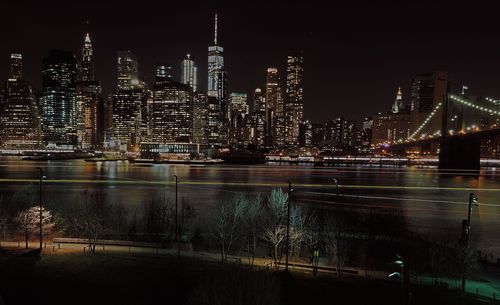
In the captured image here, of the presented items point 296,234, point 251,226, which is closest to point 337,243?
point 296,234

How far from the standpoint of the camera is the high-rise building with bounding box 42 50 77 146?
16825 cm

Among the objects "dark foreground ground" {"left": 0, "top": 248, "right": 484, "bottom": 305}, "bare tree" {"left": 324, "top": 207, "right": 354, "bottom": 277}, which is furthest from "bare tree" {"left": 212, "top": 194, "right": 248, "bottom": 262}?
"bare tree" {"left": 324, "top": 207, "right": 354, "bottom": 277}

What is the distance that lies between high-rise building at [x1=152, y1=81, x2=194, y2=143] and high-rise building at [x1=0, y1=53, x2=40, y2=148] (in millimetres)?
45874

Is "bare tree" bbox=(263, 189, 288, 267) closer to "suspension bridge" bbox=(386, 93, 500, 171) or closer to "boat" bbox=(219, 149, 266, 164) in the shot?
"suspension bridge" bbox=(386, 93, 500, 171)

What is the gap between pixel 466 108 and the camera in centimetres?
6688

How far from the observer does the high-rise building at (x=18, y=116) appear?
15589 cm

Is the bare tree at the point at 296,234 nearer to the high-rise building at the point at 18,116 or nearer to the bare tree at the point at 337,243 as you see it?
the bare tree at the point at 337,243

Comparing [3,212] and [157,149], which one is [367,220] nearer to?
[3,212]

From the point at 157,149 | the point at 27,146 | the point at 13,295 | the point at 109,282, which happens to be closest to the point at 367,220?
the point at 109,282

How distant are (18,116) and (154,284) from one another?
547 ft

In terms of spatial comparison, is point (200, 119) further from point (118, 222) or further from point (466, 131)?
point (118, 222)

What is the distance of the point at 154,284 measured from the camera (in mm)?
14516

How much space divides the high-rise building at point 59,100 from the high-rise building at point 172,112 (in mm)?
40870

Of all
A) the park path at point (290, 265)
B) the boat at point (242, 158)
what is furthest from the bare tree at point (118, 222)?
the boat at point (242, 158)
